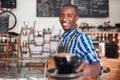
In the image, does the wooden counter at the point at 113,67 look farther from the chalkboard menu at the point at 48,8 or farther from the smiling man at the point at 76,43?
the chalkboard menu at the point at 48,8

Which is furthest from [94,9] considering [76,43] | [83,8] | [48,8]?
[76,43]

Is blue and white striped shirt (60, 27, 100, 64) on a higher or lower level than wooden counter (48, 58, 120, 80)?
higher

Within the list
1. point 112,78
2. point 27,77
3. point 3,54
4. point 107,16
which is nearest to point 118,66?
point 112,78

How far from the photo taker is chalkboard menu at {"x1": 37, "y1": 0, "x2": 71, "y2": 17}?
8773 mm

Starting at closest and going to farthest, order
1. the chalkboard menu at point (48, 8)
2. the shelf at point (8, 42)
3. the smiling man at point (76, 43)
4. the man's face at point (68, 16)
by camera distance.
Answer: the smiling man at point (76, 43) < the man's face at point (68, 16) < the shelf at point (8, 42) < the chalkboard menu at point (48, 8)

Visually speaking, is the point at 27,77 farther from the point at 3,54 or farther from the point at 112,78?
the point at 3,54

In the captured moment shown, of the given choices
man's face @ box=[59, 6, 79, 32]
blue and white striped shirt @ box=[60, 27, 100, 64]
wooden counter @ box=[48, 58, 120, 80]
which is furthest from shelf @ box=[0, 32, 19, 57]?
blue and white striped shirt @ box=[60, 27, 100, 64]

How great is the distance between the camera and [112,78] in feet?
8.75

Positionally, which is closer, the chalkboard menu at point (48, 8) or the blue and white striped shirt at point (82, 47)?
the blue and white striped shirt at point (82, 47)

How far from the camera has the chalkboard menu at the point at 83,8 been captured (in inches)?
345

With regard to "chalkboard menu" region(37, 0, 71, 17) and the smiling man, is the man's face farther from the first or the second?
"chalkboard menu" region(37, 0, 71, 17)

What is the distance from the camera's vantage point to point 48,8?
346 inches

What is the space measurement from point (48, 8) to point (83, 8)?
1.33 meters

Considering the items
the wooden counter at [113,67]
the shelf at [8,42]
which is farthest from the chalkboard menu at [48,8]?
the wooden counter at [113,67]
